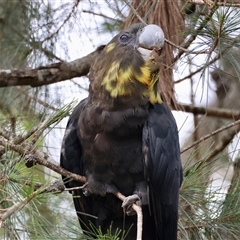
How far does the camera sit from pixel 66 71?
3016 millimetres

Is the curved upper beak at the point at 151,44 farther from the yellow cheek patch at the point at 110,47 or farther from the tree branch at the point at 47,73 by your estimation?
the tree branch at the point at 47,73

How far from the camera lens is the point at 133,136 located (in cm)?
221

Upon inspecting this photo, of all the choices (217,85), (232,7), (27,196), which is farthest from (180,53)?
(217,85)

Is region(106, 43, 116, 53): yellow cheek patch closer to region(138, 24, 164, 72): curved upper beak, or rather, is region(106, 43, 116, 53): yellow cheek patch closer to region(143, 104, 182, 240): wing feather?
region(138, 24, 164, 72): curved upper beak

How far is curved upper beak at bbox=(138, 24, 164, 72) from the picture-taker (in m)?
2.13

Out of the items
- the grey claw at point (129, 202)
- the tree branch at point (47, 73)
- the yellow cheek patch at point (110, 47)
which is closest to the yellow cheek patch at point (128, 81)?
the yellow cheek patch at point (110, 47)

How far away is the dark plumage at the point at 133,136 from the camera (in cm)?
Result: 219

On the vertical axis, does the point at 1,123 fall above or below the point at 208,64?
below

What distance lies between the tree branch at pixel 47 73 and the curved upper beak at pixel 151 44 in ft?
2.66

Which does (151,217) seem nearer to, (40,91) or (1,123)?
(1,123)

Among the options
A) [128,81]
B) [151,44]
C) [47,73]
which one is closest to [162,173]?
[128,81]

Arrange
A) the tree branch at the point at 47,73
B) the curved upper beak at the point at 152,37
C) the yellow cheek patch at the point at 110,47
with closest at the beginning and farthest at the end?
the curved upper beak at the point at 152,37 → the yellow cheek patch at the point at 110,47 → the tree branch at the point at 47,73

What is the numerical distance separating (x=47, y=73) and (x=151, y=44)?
937 mm

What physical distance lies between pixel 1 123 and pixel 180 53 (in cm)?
74
